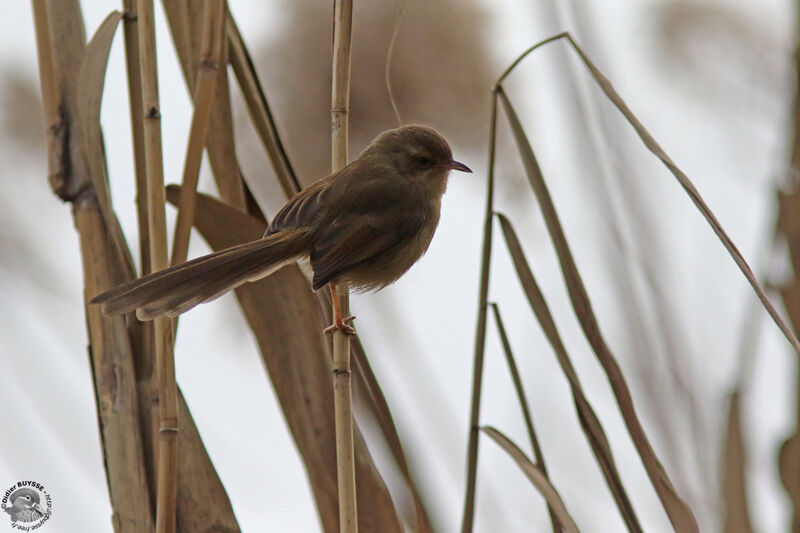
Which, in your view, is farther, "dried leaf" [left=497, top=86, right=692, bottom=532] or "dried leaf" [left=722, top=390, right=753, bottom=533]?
"dried leaf" [left=722, top=390, right=753, bottom=533]

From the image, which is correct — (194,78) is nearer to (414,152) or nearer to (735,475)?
(414,152)

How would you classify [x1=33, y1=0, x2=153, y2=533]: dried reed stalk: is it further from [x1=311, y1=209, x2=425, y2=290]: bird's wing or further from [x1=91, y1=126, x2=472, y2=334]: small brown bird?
[x1=311, y1=209, x2=425, y2=290]: bird's wing

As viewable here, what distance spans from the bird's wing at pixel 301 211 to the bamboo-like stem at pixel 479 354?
1.72ft

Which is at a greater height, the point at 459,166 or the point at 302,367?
the point at 459,166

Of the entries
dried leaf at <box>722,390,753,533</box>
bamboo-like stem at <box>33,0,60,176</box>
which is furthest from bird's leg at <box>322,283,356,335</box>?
dried leaf at <box>722,390,753,533</box>

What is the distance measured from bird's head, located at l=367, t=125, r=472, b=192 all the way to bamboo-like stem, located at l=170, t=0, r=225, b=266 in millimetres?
853

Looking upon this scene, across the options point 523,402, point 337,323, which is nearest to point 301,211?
point 337,323

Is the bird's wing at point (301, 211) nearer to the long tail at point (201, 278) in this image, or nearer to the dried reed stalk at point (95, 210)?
the long tail at point (201, 278)

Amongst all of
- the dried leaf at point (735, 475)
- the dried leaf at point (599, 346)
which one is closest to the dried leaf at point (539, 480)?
the dried leaf at point (599, 346)

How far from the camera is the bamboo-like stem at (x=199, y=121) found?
1.57 m

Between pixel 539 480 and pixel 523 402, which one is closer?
pixel 539 480

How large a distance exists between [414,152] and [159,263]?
106 centimetres

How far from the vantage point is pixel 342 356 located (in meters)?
1.65

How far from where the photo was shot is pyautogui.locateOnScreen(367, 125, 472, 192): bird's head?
243cm
